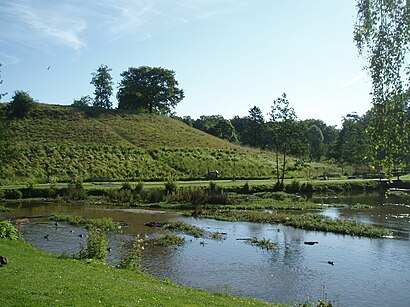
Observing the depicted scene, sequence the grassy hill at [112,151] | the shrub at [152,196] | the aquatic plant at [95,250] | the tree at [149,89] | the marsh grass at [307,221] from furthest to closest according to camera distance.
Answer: the tree at [149,89] < the grassy hill at [112,151] < the shrub at [152,196] < the marsh grass at [307,221] < the aquatic plant at [95,250]

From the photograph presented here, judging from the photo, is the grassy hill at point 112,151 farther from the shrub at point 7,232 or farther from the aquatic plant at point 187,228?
the shrub at point 7,232

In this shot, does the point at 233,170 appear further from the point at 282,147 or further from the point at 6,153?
the point at 6,153

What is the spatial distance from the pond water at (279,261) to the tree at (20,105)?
62011 mm

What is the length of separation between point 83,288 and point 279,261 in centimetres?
1179

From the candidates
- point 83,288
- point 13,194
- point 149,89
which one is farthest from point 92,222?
point 149,89

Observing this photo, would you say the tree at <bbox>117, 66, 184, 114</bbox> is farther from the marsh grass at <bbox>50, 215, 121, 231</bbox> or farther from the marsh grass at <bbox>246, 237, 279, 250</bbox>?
the marsh grass at <bbox>246, 237, 279, 250</bbox>

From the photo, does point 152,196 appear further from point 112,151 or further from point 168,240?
point 112,151

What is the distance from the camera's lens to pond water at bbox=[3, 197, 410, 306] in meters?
17.0

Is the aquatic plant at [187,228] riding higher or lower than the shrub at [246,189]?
lower

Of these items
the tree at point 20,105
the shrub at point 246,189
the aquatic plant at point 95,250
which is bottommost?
the aquatic plant at point 95,250

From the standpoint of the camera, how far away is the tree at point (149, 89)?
112 m

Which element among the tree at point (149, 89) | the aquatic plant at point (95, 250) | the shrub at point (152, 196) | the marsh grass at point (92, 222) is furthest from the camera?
the tree at point (149, 89)

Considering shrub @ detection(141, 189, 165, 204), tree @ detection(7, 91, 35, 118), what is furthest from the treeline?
tree @ detection(7, 91, 35, 118)

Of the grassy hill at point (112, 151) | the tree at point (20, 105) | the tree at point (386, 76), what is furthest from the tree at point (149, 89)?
the tree at point (386, 76)
